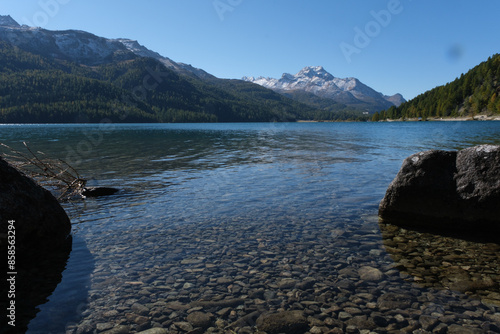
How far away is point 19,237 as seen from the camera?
7.75m

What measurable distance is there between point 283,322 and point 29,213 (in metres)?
7.56

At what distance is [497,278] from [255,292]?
18.5 feet

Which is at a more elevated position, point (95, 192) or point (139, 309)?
point (95, 192)

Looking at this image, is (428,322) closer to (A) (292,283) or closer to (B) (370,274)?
(B) (370,274)

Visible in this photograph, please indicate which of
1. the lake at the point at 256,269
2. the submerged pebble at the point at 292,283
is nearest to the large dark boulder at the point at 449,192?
the lake at the point at 256,269

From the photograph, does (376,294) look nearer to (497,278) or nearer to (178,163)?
(497,278)

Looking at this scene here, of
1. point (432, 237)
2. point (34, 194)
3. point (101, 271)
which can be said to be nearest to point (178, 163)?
point (34, 194)

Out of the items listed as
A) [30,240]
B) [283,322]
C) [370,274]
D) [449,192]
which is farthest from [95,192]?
[449,192]

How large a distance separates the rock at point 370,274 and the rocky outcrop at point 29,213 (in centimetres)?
882

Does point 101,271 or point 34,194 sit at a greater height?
point 34,194

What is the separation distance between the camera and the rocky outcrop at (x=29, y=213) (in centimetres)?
770

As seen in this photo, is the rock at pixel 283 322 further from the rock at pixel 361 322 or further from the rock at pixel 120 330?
the rock at pixel 120 330

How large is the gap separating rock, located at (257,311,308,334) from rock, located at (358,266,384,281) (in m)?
2.16

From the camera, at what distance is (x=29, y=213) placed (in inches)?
323
